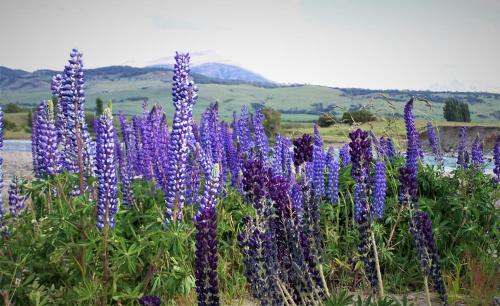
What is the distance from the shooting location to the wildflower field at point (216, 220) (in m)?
3.95

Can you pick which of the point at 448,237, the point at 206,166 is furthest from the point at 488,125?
the point at 206,166

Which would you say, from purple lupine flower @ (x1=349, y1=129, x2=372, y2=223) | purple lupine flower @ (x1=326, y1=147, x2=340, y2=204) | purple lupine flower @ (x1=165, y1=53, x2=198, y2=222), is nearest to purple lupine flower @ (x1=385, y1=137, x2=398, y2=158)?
purple lupine flower @ (x1=326, y1=147, x2=340, y2=204)

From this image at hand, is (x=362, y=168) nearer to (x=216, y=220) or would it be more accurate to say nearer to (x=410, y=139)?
(x=216, y=220)

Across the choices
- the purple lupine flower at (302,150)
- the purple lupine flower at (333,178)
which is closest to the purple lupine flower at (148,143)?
the purple lupine flower at (333,178)

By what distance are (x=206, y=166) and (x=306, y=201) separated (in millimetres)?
3268

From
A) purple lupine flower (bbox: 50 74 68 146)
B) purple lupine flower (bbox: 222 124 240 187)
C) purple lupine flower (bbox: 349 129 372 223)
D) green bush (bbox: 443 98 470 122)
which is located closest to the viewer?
purple lupine flower (bbox: 349 129 372 223)

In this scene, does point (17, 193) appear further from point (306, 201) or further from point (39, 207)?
point (306, 201)

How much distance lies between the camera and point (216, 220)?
649 centimetres

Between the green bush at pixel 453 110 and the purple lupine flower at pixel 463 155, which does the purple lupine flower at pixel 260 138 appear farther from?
the green bush at pixel 453 110

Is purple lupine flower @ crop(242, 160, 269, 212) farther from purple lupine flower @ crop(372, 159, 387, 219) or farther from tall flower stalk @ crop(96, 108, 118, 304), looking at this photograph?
purple lupine flower @ crop(372, 159, 387, 219)

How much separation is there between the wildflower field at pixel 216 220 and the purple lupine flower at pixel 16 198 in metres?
0.02

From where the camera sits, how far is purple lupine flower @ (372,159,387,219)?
7.27 m

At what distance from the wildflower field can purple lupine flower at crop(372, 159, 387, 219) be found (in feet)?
0.06

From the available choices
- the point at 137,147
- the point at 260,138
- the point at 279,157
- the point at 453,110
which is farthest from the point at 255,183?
the point at 453,110
